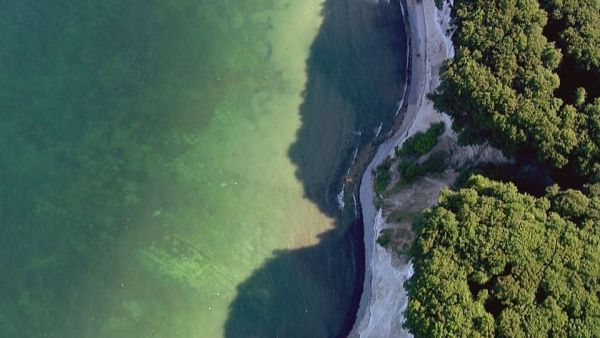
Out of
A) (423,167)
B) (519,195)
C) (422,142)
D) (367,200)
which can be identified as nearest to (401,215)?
(367,200)

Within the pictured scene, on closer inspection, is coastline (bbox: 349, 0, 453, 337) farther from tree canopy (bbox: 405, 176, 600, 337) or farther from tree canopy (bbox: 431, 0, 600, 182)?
tree canopy (bbox: 405, 176, 600, 337)

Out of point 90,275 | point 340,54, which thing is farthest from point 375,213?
point 90,275

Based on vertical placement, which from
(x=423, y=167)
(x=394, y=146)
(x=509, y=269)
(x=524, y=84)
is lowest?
(x=509, y=269)

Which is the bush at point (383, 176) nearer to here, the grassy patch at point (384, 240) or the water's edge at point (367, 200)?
the water's edge at point (367, 200)

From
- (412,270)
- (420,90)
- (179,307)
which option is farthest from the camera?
(420,90)

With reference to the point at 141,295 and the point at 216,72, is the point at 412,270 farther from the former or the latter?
the point at 216,72

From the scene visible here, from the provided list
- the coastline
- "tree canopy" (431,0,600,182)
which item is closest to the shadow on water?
the coastline

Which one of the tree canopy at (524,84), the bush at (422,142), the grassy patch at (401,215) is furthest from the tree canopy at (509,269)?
the bush at (422,142)

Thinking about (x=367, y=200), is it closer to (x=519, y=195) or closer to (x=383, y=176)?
(x=383, y=176)
